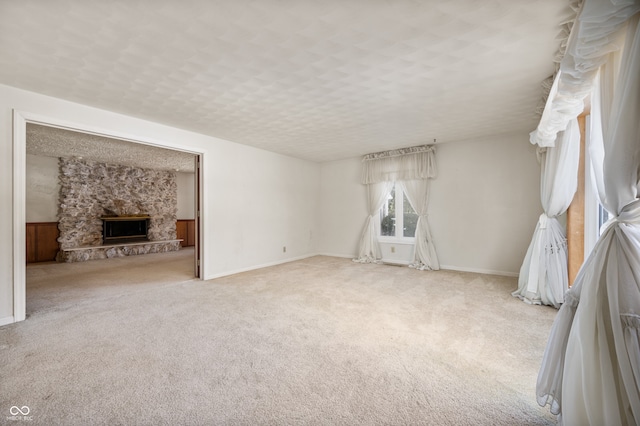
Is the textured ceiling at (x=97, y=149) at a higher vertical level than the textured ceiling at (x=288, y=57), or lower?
higher

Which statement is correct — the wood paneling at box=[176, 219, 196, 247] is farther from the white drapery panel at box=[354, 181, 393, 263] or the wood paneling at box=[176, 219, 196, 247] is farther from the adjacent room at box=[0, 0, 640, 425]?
the white drapery panel at box=[354, 181, 393, 263]

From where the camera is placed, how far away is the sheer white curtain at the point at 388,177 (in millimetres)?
5168

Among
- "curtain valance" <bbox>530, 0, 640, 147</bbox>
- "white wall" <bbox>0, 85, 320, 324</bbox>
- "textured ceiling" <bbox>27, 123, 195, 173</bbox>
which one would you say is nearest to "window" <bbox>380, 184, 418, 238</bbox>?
"white wall" <bbox>0, 85, 320, 324</bbox>

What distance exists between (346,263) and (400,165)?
238 cm

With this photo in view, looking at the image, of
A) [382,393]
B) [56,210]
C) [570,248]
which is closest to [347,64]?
[382,393]

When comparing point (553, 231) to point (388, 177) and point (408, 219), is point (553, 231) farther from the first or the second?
point (388, 177)

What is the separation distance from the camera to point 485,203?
4770mm

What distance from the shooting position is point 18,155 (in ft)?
9.07

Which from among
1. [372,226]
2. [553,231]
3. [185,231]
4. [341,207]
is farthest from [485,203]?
[185,231]

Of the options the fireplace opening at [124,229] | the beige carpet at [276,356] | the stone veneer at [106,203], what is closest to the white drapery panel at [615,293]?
the beige carpet at [276,356]

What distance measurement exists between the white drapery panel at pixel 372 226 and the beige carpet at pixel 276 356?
6.53 feet

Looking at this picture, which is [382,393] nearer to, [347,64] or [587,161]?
[347,64]

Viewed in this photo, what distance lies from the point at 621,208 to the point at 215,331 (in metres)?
2.94

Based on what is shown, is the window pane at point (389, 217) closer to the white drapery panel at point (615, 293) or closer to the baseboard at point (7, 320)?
the white drapery panel at point (615, 293)
